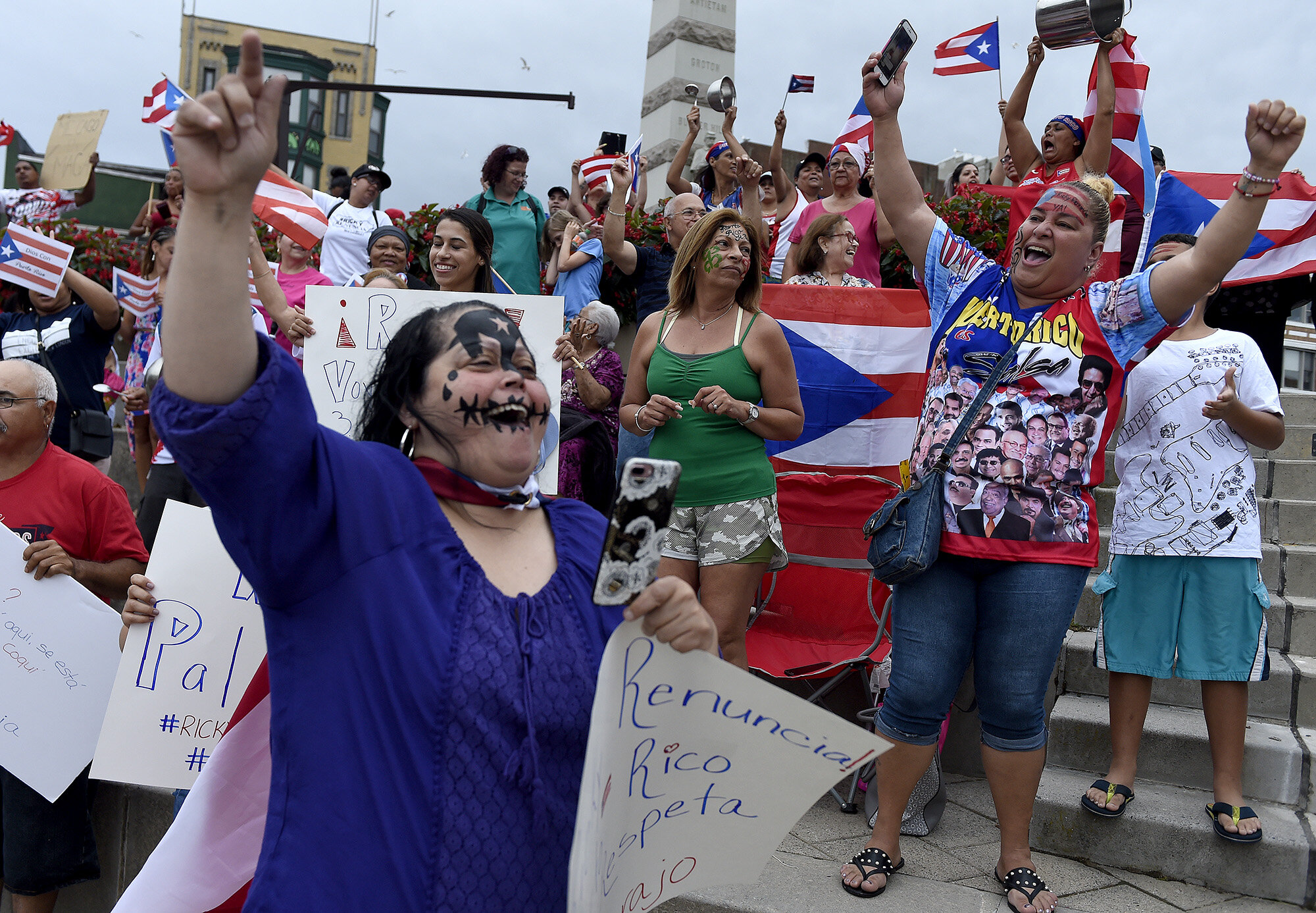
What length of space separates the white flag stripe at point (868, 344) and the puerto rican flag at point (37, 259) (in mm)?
4308

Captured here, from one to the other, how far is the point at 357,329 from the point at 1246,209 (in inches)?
112

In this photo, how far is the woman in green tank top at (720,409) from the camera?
11.7 feet

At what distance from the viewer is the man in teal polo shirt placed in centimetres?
638

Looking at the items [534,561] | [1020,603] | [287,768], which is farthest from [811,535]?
[287,768]

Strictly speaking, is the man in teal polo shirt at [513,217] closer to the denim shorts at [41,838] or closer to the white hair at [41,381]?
the white hair at [41,381]

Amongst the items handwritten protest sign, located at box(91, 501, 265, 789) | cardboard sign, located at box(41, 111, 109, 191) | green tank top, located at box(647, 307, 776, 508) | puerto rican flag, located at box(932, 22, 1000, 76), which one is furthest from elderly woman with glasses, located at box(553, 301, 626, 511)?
cardboard sign, located at box(41, 111, 109, 191)

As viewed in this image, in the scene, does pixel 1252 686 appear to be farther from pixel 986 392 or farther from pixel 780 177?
pixel 780 177

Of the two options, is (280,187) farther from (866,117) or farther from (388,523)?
(388,523)

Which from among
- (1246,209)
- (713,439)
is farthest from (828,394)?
(1246,209)

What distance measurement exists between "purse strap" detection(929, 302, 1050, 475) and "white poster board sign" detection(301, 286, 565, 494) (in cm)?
140

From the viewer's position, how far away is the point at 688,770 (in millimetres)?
1624

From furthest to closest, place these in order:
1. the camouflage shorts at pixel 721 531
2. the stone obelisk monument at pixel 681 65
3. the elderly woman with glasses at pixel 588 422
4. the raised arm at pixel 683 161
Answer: the stone obelisk monument at pixel 681 65, the raised arm at pixel 683 161, the elderly woman with glasses at pixel 588 422, the camouflage shorts at pixel 721 531

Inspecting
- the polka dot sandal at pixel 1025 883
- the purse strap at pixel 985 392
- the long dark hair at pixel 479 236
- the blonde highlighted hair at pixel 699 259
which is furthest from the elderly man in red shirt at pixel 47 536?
the polka dot sandal at pixel 1025 883

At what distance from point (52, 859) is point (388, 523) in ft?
8.68
